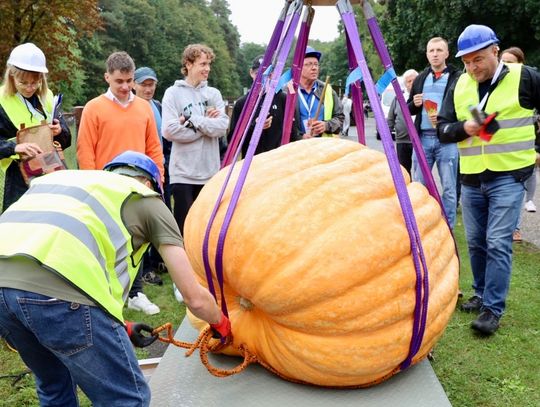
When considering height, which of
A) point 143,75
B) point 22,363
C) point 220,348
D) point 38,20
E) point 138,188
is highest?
point 38,20

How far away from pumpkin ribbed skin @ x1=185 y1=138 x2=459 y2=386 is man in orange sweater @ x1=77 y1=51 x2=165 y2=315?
1999 millimetres

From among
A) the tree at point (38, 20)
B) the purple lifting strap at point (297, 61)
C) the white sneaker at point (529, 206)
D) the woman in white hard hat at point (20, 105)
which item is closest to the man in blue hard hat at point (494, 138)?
the purple lifting strap at point (297, 61)

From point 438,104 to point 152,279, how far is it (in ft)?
10.00

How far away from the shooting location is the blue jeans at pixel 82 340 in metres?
1.88

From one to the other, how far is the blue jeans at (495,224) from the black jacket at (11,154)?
2862 mm

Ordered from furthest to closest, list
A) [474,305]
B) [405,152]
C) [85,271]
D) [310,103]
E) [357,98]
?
[405,152] < [310,103] < [474,305] < [357,98] < [85,271]

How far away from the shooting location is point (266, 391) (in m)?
2.43

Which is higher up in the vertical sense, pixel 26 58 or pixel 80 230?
pixel 26 58

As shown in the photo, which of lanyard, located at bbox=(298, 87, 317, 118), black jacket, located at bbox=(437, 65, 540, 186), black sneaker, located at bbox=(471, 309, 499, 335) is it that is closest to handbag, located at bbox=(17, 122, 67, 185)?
lanyard, located at bbox=(298, 87, 317, 118)

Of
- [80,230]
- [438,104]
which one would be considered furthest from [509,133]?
[80,230]

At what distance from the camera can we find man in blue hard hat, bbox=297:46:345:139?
4.76 metres

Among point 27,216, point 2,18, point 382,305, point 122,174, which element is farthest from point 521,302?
point 2,18

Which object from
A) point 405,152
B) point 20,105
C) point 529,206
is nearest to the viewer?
point 20,105

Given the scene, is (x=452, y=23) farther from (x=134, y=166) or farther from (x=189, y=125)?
(x=134, y=166)
